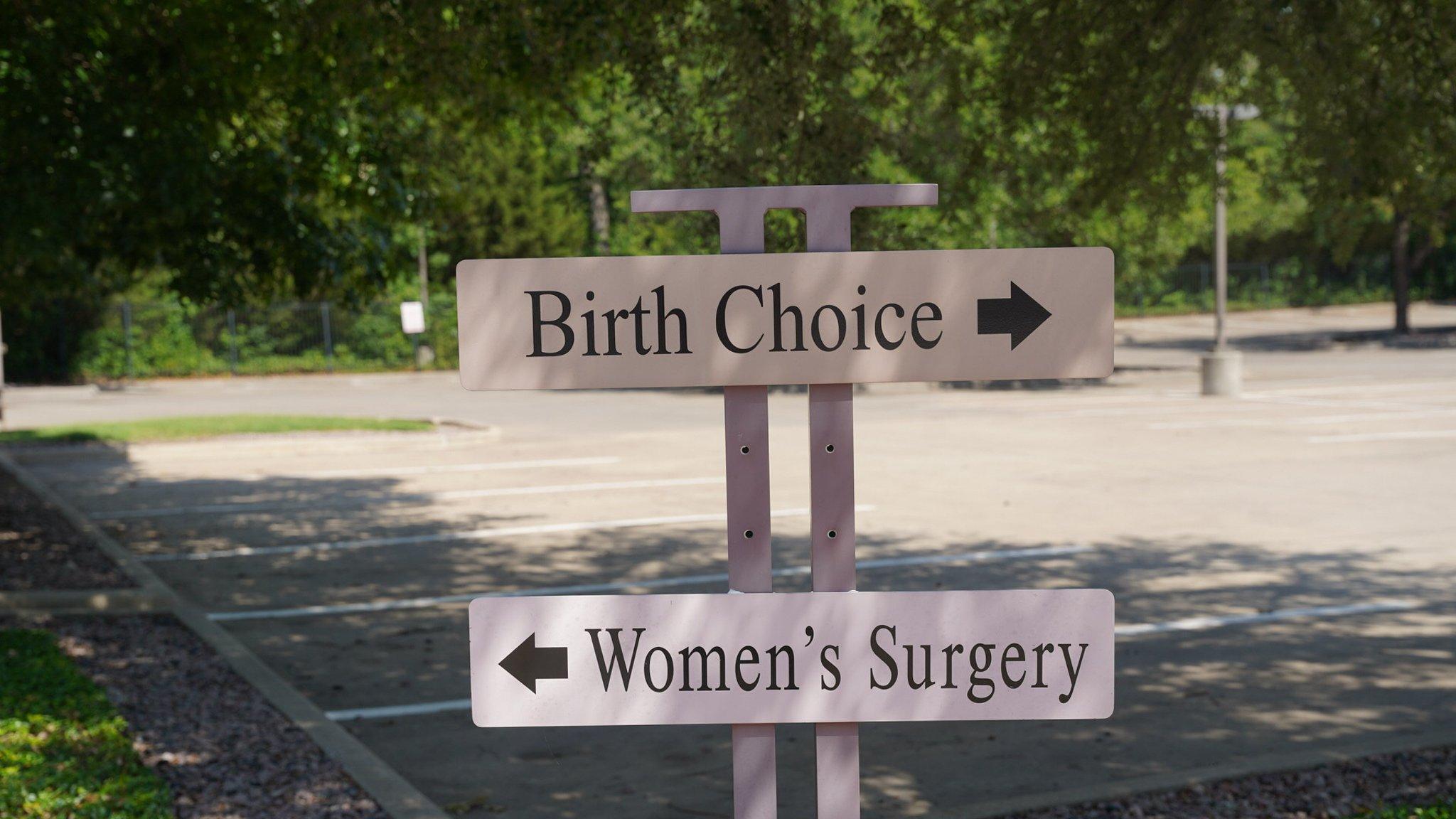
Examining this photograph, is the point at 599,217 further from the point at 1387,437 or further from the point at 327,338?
the point at 1387,437

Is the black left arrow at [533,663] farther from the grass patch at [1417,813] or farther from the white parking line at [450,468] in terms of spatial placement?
the white parking line at [450,468]

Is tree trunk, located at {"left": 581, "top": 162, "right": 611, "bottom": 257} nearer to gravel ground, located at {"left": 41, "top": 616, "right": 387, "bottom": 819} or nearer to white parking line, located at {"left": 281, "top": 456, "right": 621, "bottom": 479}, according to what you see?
white parking line, located at {"left": 281, "top": 456, "right": 621, "bottom": 479}

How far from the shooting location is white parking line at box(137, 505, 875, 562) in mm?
11367

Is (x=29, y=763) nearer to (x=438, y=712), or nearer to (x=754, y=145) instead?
(x=438, y=712)

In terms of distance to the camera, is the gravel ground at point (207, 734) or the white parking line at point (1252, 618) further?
the white parking line at point (1252, 618)

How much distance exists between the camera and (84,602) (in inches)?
345

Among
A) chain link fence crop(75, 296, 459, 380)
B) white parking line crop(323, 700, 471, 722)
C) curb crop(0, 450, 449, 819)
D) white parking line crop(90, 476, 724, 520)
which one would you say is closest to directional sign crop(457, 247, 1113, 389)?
curb crop(0, 450, 449, 819)

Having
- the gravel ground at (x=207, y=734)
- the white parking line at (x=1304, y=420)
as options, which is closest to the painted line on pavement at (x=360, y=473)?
the white parking line at (x=1304, y=420)

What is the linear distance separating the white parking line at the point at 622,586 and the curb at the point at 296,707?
0.43 meters

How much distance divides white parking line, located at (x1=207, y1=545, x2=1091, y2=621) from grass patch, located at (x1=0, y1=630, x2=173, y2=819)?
6.48ft

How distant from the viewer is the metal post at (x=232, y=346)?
37531mm

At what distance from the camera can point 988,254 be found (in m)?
2.59

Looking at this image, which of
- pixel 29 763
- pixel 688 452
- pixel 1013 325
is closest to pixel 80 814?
pixel 29 763

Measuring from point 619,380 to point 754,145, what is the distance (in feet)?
11.4
